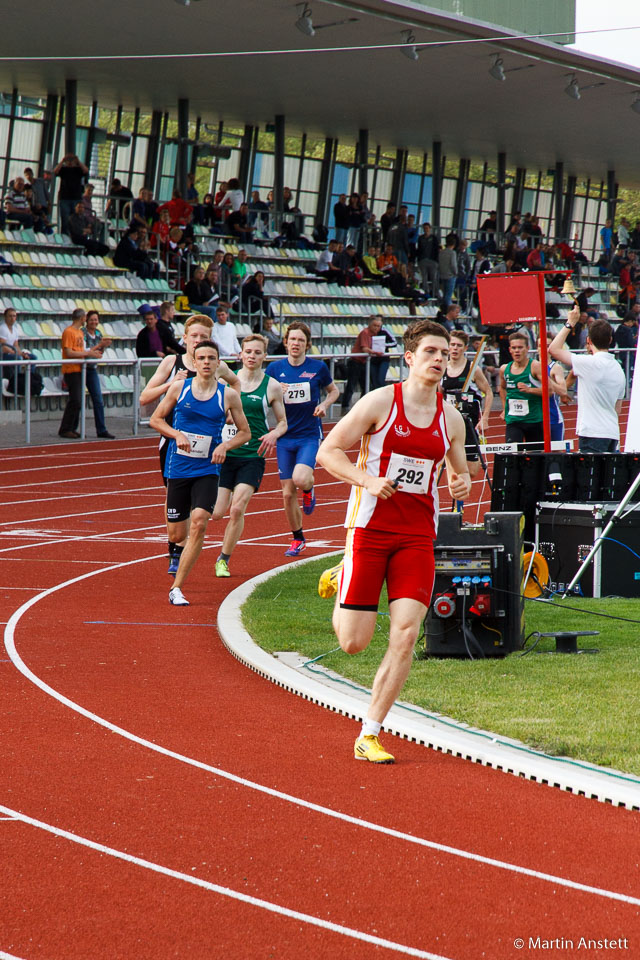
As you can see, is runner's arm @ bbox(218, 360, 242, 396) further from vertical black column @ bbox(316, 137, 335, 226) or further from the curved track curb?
vertical black column @ bbox(316, 137, 335, 226)

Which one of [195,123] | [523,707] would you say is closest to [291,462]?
[523,707]

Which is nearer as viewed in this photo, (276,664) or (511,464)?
(276,664)

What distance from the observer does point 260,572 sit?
11453mm

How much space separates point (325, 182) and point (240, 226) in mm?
12053

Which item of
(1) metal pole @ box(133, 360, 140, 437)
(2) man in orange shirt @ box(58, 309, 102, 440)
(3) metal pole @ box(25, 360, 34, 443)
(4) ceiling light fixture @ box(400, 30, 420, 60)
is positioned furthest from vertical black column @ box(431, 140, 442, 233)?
(3) metal pole @ box(25, 360, 34, 443)

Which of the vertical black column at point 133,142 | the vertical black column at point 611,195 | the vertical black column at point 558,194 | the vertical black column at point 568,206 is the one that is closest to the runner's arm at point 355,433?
the vertical black column at point 133,142

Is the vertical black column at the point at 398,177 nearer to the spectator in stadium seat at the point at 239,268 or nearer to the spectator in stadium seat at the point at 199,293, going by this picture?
the spectator in stadium seat at the point at 239,268

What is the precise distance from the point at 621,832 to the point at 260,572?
22.4 feet

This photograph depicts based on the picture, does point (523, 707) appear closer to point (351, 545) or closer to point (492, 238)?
point (351, 545)

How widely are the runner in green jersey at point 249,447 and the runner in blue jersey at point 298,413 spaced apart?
0.79ft

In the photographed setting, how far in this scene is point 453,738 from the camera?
6043mm

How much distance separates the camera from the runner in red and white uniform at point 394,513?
5.79 metres

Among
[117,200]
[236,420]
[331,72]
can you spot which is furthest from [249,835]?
[331,72]

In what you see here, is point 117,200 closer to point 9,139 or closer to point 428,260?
point 9,139
